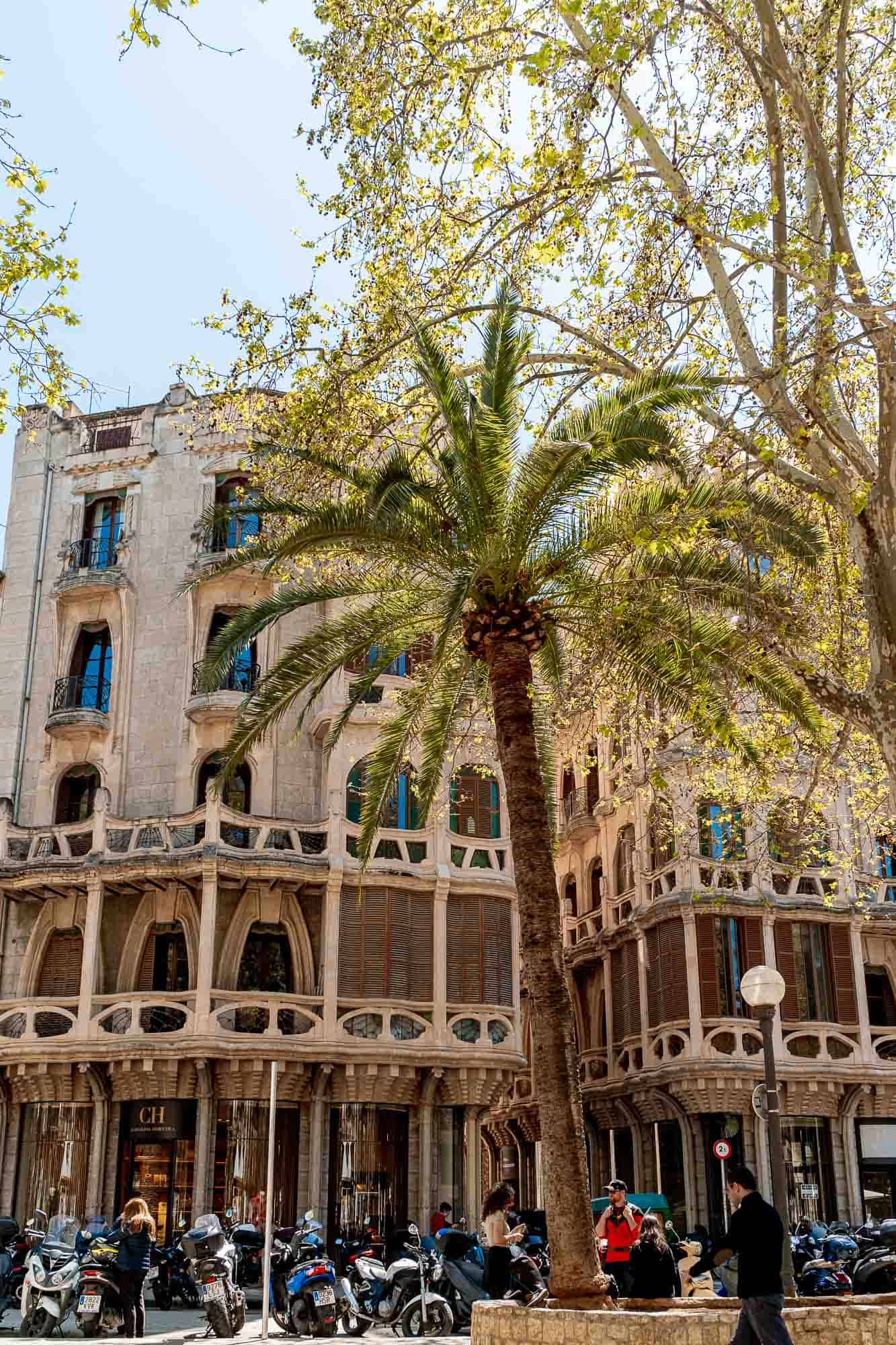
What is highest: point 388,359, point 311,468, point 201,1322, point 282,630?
point 282,630

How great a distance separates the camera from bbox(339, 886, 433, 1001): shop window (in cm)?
2838

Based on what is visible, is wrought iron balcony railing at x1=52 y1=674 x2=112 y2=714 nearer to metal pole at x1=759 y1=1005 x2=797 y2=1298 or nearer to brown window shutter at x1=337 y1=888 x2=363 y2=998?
brown window shutter at x1=337 y1=888 x2=363 y2=998

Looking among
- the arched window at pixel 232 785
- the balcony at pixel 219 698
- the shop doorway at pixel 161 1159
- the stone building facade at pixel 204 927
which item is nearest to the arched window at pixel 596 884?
the stone building facade at pixel 204 927

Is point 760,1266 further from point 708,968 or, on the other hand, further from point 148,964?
point 148,964

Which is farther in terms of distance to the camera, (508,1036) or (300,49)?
A: (508,1036)

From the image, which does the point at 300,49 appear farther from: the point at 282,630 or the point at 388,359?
the point at 282,630

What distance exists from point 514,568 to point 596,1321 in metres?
7.68

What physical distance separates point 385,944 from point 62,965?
690cm

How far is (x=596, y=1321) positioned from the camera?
37.3 feet

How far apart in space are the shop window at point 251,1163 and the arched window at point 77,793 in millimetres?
7414

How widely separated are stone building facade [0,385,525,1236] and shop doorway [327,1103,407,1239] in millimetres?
43

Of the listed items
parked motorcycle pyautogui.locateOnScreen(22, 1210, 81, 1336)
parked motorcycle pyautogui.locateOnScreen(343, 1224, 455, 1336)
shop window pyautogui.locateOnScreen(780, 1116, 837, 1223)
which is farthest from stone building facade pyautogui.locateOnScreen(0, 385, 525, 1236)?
parked motorcycle pyautogui.locateOnScreen(343, 1224, 455, 1336)

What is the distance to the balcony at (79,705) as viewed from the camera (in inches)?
1222

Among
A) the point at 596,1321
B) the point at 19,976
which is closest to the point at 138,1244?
the point at 596,1321
